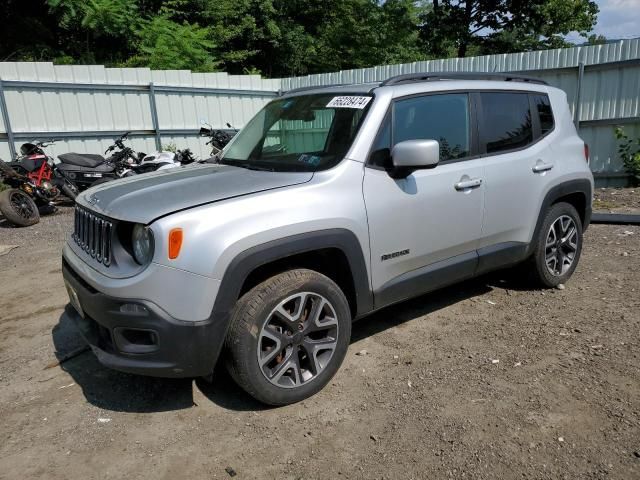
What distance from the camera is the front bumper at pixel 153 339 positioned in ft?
8.32

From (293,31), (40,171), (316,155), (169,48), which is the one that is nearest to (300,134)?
(316,155)

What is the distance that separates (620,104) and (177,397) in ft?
29.7

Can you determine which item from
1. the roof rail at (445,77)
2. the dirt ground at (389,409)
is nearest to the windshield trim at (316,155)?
the roof rail at (445,77)

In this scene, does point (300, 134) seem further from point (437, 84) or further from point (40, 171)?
point (40, 171)

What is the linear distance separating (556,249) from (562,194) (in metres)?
0.51

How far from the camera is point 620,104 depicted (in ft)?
29.2

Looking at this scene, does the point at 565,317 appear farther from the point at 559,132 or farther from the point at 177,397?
the point at 177,397

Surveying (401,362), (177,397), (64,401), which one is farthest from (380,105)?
(64,401)

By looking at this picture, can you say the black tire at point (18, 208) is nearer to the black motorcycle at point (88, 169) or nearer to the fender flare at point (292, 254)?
the black motorcycle at point (88, 169)

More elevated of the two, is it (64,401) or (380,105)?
(380,105)

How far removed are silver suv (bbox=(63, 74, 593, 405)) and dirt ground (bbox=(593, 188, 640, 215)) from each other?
4.15m

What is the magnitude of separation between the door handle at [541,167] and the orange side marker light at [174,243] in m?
2.97

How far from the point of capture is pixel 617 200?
829 cm

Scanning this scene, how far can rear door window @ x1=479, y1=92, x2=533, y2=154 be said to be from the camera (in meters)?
3.90
